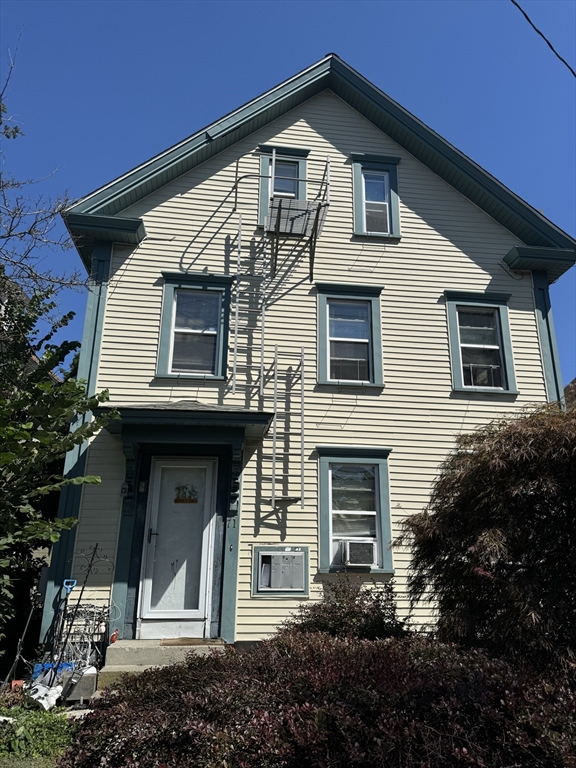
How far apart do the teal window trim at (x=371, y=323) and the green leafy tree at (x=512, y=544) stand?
3.82 metres

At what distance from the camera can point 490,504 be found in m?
6.03

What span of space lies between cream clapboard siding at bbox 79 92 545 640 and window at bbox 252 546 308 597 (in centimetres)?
12

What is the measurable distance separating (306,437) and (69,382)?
15.8 ft

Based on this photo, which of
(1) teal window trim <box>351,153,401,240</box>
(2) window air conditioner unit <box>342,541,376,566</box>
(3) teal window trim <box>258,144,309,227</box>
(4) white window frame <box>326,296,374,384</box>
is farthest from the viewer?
(1) teal window trim <box>351,153,401,240</box>

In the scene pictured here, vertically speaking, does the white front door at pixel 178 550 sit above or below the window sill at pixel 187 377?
below

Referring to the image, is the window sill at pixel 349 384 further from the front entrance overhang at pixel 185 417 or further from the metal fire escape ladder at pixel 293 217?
the metal fire escape ladder at pixel 293 217

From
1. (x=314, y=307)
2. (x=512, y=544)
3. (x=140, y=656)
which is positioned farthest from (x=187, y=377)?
(x=512, y=544)

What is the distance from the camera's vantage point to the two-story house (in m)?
8.77

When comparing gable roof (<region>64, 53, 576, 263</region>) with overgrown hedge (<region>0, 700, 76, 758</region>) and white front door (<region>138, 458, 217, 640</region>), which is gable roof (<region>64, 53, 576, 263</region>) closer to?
white front door (<region>138, 458, 217, 640</region>)

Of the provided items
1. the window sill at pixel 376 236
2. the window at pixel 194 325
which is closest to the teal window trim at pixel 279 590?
the window at pixel 194 325

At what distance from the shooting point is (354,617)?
7062 millimetres

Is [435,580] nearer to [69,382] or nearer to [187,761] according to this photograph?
[187,761]

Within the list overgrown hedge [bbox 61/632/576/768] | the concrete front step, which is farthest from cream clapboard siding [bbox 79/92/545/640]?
overgrown hedge [bbox 61/632/576/768]

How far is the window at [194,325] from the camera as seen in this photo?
9.90 meters
